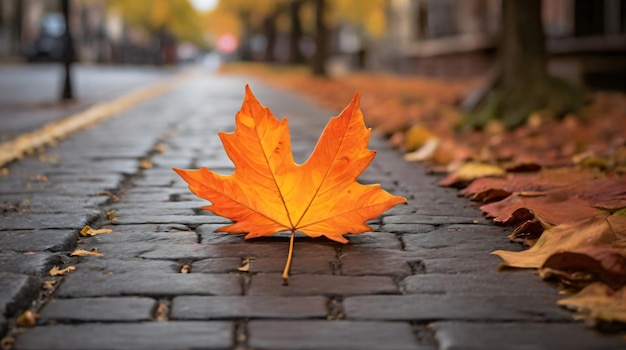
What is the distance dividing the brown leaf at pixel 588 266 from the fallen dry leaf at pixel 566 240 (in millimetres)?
29

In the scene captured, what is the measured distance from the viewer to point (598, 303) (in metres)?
2.13

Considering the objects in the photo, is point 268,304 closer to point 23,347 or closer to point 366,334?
point 366,334

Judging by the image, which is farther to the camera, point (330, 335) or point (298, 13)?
point (298, 13)

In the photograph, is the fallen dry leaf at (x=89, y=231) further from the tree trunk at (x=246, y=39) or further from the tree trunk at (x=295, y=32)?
the tree trunk at (x=246, y=39)

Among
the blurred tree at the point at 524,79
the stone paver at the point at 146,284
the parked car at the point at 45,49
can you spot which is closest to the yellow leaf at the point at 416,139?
the blurred tree at the point at 524,79

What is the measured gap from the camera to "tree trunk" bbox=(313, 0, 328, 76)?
69.4 feet

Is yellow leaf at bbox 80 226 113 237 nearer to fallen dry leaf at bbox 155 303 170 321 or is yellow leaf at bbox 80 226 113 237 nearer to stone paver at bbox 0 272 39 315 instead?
stone paver at bbox 0 272 39 315

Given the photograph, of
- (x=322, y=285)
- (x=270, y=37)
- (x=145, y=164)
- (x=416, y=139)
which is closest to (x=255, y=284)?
(x=322, y=285)

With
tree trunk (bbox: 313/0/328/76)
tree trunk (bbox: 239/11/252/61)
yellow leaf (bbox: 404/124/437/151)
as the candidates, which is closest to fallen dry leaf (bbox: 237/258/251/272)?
yellow leaf (bbox: 404/124/437/151)

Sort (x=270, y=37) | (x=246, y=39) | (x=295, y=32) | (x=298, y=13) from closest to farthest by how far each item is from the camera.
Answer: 1. (x=298, y=13)
2. (x=295, y=32)
3. (x=270, y=37)
4. (x=246, y=39)

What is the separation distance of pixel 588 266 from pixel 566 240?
9.1 inches

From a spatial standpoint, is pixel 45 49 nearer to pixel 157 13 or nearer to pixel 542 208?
pixel 157 13

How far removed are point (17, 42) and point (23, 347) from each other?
48.5m

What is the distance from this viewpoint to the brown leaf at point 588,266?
2.23 m
